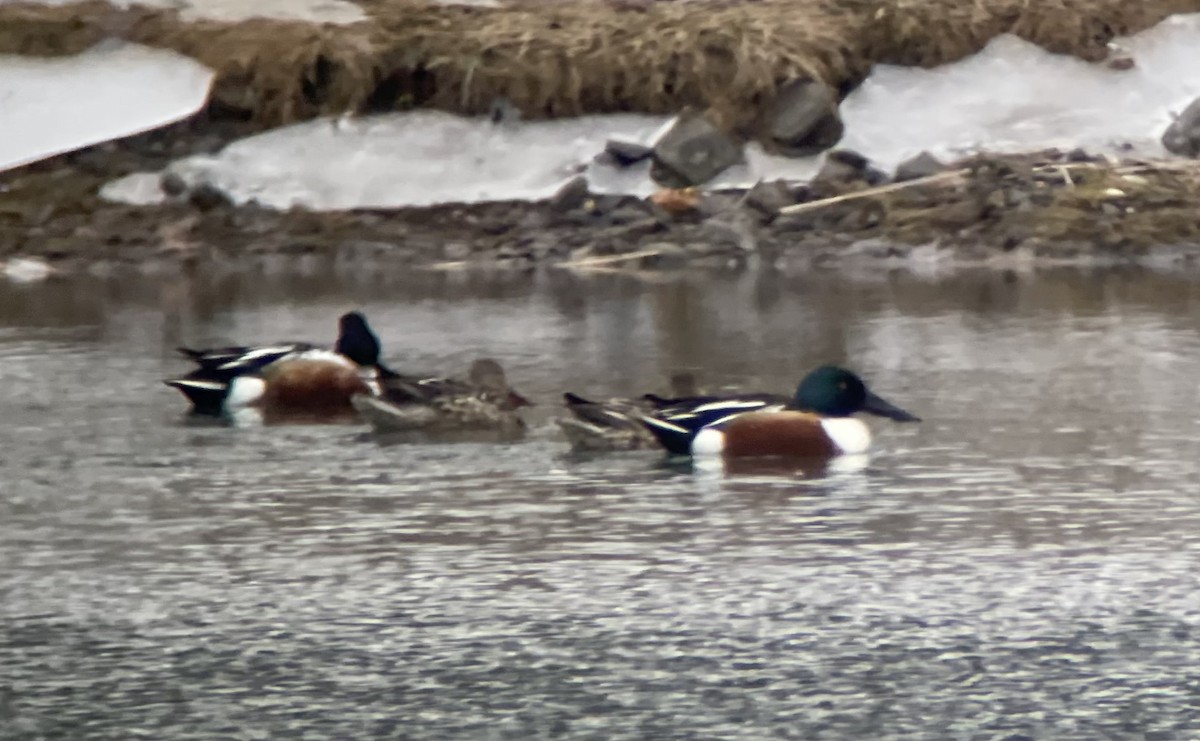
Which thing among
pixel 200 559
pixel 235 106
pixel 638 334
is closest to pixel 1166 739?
pixel 200 559

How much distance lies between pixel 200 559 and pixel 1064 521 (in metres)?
3.07

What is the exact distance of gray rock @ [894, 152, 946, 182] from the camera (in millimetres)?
22172

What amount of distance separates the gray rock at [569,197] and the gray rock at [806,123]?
1.82 m

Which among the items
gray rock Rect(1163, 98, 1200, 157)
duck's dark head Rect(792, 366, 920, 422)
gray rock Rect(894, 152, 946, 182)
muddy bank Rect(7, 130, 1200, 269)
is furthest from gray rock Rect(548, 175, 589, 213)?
duck's dark head Rect(792, 366, 920, 422)

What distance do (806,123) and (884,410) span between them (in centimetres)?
1123

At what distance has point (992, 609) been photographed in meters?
8.31

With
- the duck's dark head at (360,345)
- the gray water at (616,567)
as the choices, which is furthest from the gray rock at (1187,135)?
the duck's dark head at (360,345)

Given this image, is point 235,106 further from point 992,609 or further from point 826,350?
point 992,609

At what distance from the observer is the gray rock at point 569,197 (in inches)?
872

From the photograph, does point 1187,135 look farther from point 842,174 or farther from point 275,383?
point 275,383

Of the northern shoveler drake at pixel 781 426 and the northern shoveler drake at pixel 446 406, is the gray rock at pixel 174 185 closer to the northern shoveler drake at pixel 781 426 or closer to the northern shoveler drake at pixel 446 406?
the northern shoveler drake at pixel 446 406

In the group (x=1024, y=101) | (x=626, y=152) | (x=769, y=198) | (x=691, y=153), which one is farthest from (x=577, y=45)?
(x=1024, y=101)

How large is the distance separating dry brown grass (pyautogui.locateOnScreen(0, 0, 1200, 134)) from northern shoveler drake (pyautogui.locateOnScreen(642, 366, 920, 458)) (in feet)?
38.2

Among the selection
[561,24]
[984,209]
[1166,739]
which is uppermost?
[561,24]
